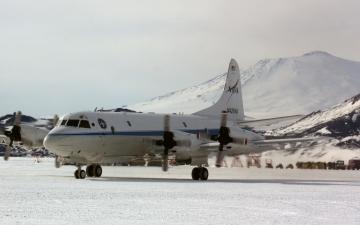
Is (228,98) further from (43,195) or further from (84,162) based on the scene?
(43,195)

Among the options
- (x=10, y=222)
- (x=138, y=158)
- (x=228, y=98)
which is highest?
(x=228, y=98)

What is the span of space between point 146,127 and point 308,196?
18605mm

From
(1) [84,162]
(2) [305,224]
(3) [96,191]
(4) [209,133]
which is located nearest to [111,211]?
(2) [305,224]

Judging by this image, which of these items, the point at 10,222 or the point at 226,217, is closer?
the point at 10,222

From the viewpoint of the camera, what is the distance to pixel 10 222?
1664 cm

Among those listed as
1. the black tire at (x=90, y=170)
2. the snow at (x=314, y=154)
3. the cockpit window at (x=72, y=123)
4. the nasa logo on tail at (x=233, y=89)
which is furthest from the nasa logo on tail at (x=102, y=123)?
the snow at (x=314, y=154)

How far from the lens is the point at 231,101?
2047 inches

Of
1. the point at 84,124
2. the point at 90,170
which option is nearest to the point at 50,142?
the point at 84,124

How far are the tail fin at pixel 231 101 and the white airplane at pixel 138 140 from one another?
393 cm

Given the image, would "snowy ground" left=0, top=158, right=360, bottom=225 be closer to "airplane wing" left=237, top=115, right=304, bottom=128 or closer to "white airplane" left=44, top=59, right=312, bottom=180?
"white airplane" left=44, top=59, right=312, bottom=180

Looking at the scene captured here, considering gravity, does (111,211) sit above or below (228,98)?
below

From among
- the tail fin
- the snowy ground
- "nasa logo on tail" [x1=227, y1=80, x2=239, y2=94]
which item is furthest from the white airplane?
the snowy ground

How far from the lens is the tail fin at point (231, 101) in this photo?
2015 inches

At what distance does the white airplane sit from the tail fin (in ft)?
12.9
